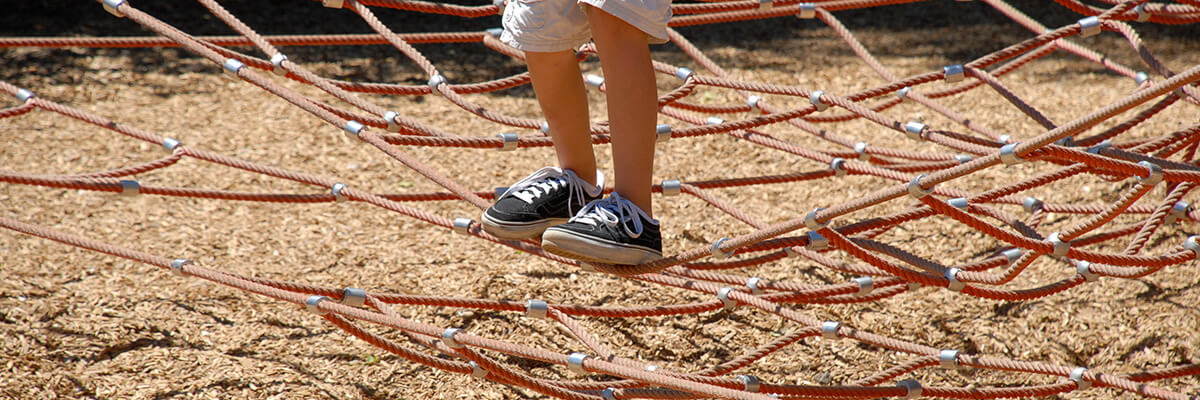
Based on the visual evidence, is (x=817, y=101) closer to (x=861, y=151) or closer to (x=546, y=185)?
(x=861, y=151)

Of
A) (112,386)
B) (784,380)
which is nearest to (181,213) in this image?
(112,386)

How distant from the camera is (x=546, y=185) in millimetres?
1848

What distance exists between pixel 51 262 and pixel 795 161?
106 inches

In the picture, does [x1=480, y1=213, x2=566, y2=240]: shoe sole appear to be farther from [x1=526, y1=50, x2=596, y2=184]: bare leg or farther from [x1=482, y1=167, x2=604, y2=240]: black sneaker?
[x1=526, y1=50, x2=596, y2=184]: bare leg

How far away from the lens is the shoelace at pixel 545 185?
6.00 ft

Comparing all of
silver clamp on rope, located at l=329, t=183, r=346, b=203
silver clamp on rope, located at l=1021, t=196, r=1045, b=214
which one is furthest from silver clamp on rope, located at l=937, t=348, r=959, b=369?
silver clamp on rope, located at l=329, t=183, r=346, b=203

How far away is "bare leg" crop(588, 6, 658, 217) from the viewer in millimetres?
1664

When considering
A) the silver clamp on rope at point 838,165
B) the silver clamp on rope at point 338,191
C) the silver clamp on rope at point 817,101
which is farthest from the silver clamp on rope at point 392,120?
the silver clamp on rope at point 838,165

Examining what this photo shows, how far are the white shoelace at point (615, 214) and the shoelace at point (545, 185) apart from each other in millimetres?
114

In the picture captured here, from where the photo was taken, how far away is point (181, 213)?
11.0ft

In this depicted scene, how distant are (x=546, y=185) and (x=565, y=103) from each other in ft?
0.54

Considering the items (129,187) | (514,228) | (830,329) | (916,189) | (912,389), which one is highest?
(916,189)

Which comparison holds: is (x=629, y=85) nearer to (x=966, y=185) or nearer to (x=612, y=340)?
(x=612, y=340)

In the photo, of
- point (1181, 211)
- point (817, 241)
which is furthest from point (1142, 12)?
point (817, 241)
